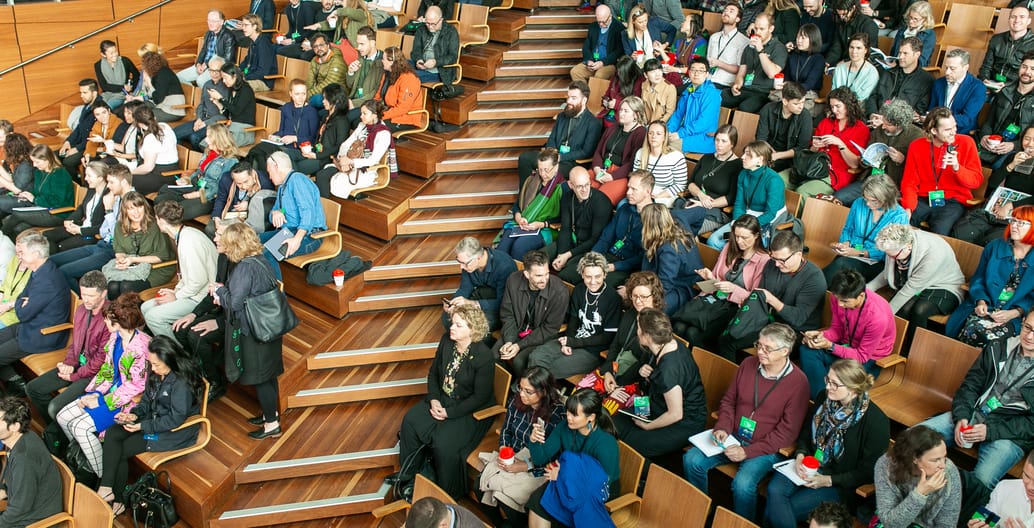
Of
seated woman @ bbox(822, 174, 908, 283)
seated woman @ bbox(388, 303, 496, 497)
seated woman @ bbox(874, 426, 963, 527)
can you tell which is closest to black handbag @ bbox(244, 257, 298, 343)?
seated woman @ bbox(388, 303, 496, 497)

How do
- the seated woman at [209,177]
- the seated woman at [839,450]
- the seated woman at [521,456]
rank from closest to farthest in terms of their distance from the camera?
the seated woman at [839,450] < the seated woman at [521,456] < the seated woman at [209,177]

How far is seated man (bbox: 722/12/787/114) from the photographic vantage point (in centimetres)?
739

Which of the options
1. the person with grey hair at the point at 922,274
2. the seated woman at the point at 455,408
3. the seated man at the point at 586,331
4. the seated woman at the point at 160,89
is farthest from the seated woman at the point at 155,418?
the seated woman at the point at 160,89

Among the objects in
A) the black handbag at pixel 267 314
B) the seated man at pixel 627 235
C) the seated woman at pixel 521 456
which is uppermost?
the seated man at pixel 627 235

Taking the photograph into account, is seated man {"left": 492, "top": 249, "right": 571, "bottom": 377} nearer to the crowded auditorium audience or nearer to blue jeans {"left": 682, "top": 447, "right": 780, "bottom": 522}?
the crowded auditorium audience

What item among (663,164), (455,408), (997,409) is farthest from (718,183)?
(455,408)

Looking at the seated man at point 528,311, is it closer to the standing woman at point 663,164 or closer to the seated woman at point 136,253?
the standing woman at point 663,164

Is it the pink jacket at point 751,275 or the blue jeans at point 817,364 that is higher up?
the pink jacket at point 751,275

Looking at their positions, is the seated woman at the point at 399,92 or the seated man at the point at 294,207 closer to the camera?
the seated man at the point at 294,207

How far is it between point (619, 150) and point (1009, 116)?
2926 mm

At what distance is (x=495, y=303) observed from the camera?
5727 millimetres

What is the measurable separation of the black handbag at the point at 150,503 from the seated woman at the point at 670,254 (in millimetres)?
3266

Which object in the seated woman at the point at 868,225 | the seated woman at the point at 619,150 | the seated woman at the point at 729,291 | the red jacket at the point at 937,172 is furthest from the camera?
the seated woman at the point at 619,150

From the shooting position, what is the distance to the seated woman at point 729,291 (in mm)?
5203
